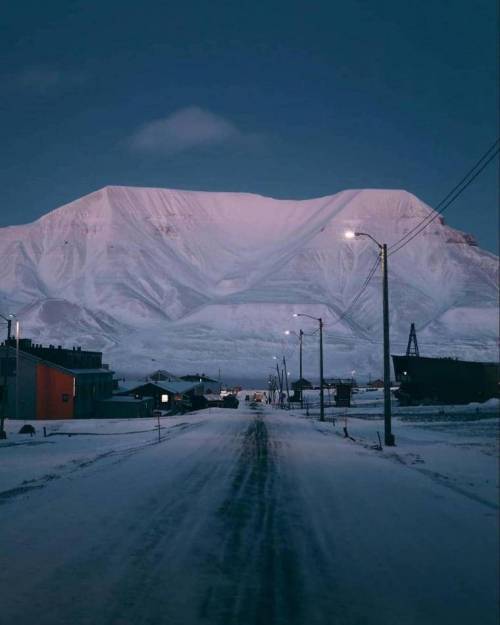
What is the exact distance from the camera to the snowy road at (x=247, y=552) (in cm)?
789

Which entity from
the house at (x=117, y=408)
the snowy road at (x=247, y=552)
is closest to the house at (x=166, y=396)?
the house at (x=117, y=408)

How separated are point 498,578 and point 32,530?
7.66 meters

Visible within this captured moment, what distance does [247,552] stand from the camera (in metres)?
10.7

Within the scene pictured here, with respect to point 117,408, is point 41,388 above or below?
above

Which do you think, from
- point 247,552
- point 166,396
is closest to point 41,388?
point 166,396

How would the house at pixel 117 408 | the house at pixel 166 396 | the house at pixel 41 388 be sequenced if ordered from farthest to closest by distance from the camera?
the house at pixel 166 396
the house at pixel 117 408
the house at pixel 41 388

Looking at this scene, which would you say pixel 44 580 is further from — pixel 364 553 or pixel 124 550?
pixel 364 553

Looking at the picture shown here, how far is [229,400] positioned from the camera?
340ft

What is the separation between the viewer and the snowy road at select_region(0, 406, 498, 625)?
7.89 meters

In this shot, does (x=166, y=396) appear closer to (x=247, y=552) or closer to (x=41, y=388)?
(x=41, y=388)

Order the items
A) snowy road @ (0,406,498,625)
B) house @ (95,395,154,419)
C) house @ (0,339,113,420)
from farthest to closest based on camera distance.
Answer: house @ (95,395,154,419) → house @ (0,339,113,420) → snowy road @ (0,406,498,625)

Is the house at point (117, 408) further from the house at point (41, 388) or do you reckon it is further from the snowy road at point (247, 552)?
the snowy road at point (247, 552)

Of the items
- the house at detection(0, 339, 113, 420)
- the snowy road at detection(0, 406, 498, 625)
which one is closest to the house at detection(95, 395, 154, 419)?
the house at detection(0, 339, 113, 420)

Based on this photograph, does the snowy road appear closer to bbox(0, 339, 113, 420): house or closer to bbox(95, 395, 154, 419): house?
bbox(0, 339, 113, 420): house
